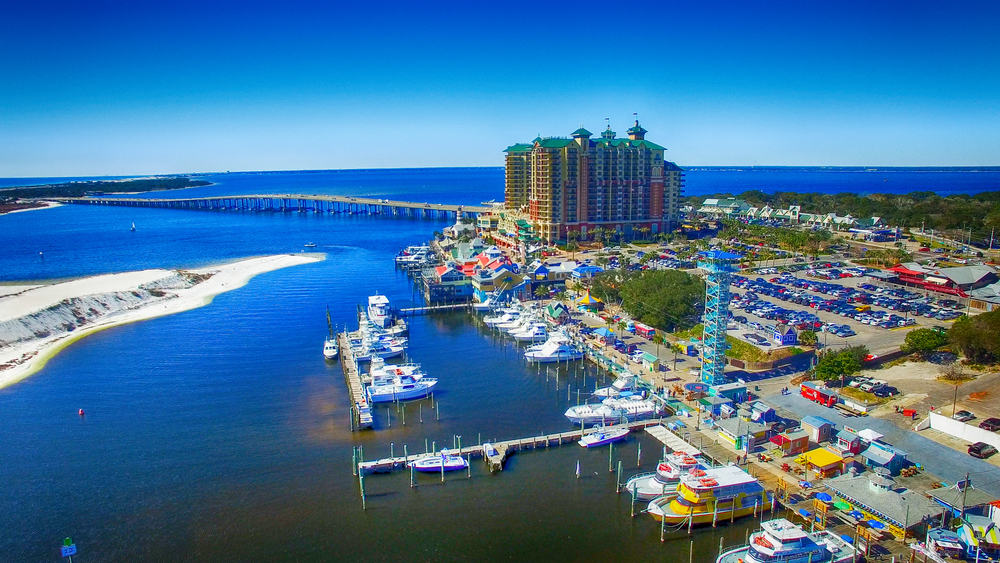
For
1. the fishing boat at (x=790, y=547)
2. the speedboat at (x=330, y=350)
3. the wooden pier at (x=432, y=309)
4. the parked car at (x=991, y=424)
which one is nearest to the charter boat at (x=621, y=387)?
the fishing boat at (x=790, y=547)

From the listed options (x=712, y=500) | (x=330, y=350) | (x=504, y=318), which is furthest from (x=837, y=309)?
(x=330, y=350)

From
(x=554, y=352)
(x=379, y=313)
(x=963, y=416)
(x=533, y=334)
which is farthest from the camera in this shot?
(x=379, y=313)

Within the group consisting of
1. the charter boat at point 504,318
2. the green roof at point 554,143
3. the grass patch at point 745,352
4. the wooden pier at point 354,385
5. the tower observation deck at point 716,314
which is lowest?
the wooden pier at point 354,385

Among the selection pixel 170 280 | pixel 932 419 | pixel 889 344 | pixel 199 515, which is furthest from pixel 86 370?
pixel 889 344

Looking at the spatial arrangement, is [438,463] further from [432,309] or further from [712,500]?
[432,309]

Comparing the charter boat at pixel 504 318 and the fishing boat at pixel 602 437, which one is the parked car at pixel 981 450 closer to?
the fishing boat at pixel 602 437

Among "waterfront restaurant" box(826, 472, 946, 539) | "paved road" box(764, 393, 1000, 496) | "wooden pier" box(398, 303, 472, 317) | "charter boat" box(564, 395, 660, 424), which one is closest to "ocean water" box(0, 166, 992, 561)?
"charter boat" box(564, 395, 660, 424)
